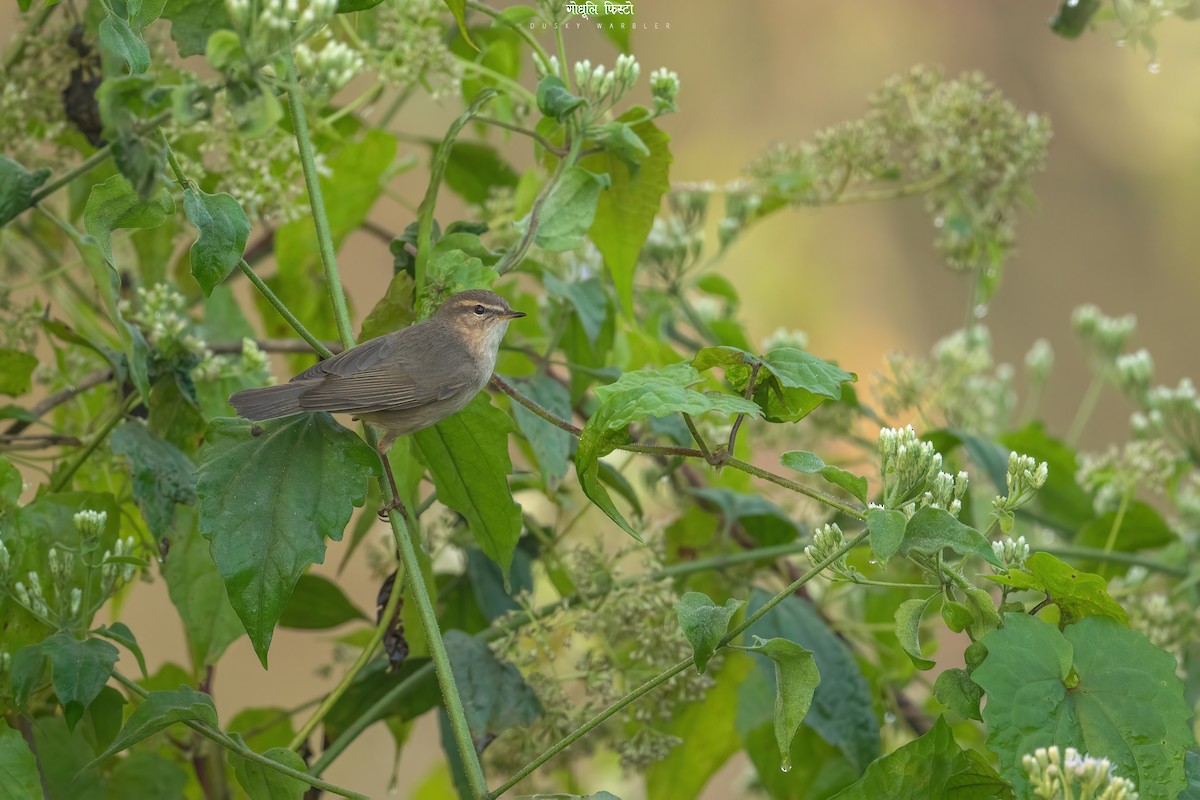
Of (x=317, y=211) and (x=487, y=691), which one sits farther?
(x=487, y=691)

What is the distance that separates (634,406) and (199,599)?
897mm

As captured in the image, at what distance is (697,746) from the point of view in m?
2.46

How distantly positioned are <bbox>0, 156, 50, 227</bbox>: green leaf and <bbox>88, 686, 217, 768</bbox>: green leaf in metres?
0.67

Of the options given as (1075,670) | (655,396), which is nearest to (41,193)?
(655,396)

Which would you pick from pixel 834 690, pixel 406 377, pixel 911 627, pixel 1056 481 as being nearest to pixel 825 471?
pixel 911 627

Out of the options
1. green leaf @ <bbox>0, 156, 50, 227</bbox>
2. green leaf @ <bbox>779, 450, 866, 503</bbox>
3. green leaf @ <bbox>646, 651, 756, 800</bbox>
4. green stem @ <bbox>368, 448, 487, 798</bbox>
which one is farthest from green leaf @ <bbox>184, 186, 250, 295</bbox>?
green leaf @ <bbox>646, 651, 756, 800</bbox>

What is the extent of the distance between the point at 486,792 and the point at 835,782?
1.05 metres

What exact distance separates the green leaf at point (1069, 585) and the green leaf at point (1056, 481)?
116 centimetres

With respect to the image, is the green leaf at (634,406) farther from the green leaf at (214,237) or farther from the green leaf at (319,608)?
the green leaf at (319,608)

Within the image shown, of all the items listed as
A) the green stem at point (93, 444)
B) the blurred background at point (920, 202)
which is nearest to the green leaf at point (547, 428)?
the green stem at point (93, 444)

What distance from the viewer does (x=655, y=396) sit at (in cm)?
146

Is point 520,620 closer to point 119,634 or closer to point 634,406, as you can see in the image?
point 119,634

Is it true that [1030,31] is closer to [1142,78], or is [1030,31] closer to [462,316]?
[1142,78]

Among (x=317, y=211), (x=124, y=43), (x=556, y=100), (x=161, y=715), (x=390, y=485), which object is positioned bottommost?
(x=161, y=715)
